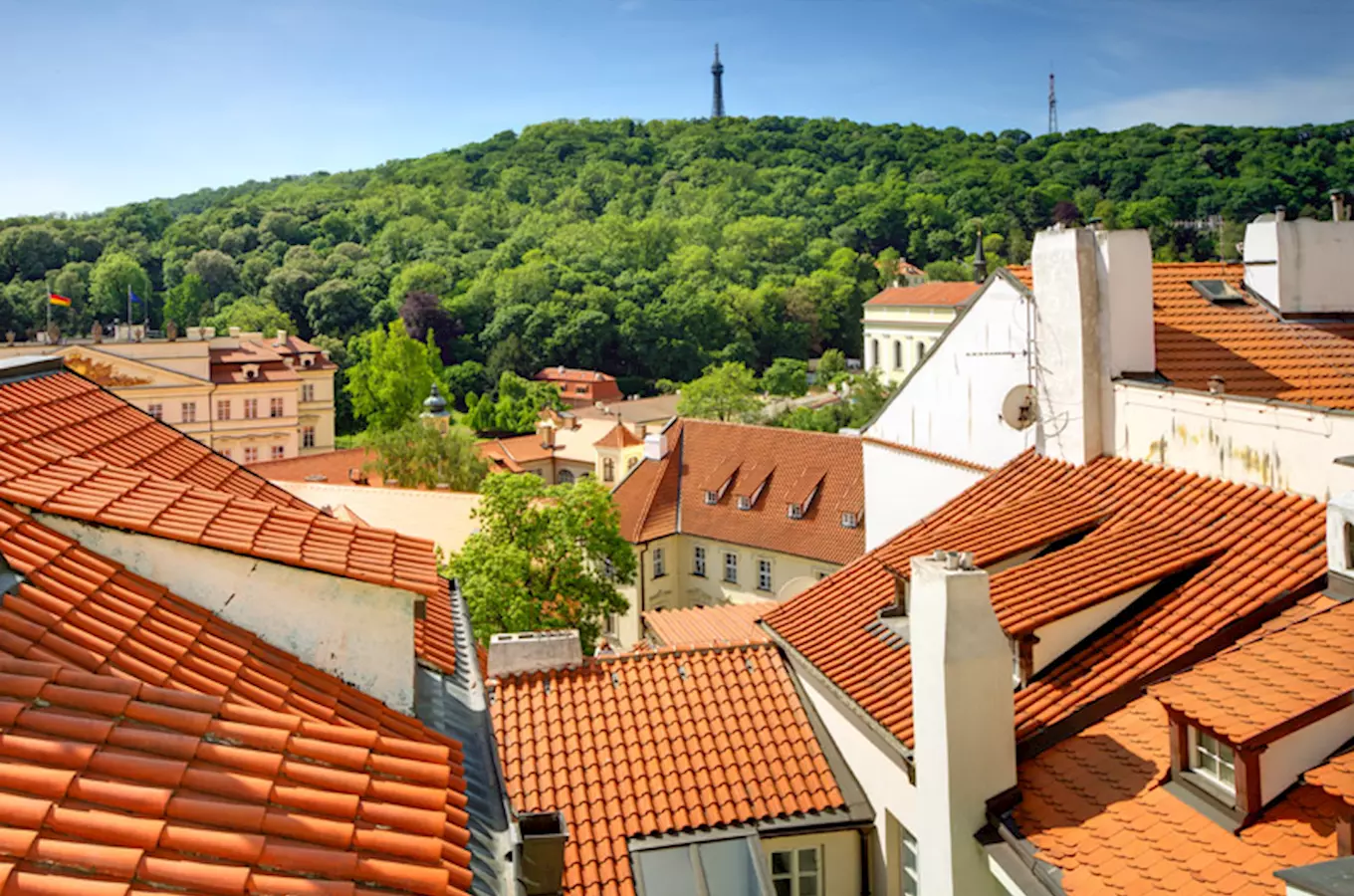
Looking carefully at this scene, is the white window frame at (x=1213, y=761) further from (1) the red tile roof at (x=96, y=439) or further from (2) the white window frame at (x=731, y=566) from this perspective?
(2) the white window frame at (x=731, y=566)

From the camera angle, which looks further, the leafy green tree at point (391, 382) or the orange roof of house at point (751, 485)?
the leafy green tree at point (391, 382)

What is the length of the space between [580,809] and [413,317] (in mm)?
117375

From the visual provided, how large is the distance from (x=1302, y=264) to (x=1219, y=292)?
1040mm

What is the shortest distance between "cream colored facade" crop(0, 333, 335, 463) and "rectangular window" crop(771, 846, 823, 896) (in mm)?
55125

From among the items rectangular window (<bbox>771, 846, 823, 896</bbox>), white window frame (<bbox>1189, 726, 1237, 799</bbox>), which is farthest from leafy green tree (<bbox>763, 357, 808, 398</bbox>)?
white window frame (<bbox>1189, 726, 1237, 799</bbox>)

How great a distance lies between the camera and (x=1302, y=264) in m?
14.2

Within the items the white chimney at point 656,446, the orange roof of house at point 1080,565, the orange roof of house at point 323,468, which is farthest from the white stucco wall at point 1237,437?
the orange roof of house at point 323,468

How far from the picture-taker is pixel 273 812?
485 cm

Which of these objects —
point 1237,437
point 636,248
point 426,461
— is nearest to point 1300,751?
point 1237,437

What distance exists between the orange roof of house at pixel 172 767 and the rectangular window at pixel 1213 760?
5059 millimetres

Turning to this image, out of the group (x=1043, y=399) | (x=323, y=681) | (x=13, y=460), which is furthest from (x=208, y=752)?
(x=1043, y=399)

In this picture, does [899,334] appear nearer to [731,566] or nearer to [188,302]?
[731,566]

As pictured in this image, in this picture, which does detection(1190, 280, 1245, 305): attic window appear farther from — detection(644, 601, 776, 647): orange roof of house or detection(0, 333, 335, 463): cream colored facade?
detection(0, 333, 335, 463): cream colored facade

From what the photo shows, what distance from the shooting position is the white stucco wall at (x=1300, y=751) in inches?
289
